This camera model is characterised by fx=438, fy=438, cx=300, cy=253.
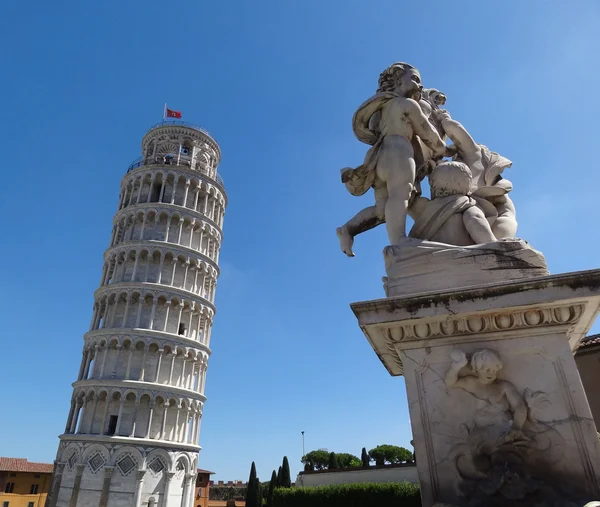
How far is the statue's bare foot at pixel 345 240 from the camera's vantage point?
3.85 m

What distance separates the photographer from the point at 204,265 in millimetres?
40906

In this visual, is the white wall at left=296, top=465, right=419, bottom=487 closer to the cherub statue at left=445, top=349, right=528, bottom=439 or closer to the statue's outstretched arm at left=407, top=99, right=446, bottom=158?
the statue's outstretched arm at left=407, top=99, right=446, bottom=158

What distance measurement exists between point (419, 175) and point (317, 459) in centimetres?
8172

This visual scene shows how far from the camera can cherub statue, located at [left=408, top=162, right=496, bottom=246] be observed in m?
3.16

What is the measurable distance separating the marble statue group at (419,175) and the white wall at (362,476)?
3009cm

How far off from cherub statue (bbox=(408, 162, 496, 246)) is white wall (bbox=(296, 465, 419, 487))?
30352 mm

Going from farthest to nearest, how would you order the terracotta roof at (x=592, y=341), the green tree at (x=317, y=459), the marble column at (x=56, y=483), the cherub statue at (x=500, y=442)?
the green tree at (x=317, y=459) < the marble column at (x=56, y=483) < the terracotta roof at (x=592, y=341) < the cherub statue at (x=500, y=442)

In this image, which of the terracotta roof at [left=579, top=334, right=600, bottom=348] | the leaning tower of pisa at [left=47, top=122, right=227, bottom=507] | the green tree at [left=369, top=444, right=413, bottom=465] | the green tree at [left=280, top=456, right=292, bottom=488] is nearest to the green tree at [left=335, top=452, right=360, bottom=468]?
the green tree at [left=369, top=444, right=413, bottom=465]

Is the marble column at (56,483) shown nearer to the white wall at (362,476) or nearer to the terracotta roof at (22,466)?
the terracotta roof at (22,466)

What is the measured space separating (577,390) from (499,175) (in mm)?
2087

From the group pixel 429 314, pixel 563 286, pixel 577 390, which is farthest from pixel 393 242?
pixel 577 390

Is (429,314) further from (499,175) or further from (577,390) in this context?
(499,175)

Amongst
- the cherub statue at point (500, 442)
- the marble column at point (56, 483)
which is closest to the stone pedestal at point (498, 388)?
the cherub statue at point (500, 442)

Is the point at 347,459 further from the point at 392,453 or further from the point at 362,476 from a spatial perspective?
the point at 362,476
